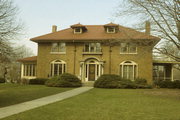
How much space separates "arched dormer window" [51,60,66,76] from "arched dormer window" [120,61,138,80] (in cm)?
810

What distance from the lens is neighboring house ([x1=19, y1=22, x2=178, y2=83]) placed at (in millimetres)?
27406

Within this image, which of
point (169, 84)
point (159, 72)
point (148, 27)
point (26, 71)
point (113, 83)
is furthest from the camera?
point (159, 72)

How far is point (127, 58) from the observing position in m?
27.6

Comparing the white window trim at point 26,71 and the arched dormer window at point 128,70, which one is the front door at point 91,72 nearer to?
the arched dormer window at point 128,70

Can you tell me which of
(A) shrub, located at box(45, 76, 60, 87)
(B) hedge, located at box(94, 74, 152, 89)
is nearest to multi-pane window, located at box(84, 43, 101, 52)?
(B) hedge, located at box(94, 74, 152, 89)

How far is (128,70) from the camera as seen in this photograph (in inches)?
1088

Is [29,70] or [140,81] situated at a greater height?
[29,70]

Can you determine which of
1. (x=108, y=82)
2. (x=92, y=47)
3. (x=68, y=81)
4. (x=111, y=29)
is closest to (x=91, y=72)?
(x=92, y=47)

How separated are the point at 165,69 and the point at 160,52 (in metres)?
16.9

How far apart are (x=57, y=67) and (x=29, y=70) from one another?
5.04 metres

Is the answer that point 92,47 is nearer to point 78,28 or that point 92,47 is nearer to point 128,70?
point 78,28

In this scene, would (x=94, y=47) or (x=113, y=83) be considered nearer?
(x=113, y=83)

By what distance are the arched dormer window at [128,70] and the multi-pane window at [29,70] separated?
43.3ft

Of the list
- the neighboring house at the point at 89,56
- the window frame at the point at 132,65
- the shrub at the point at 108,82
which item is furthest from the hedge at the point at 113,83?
the neighboring house at the point at 89,56
